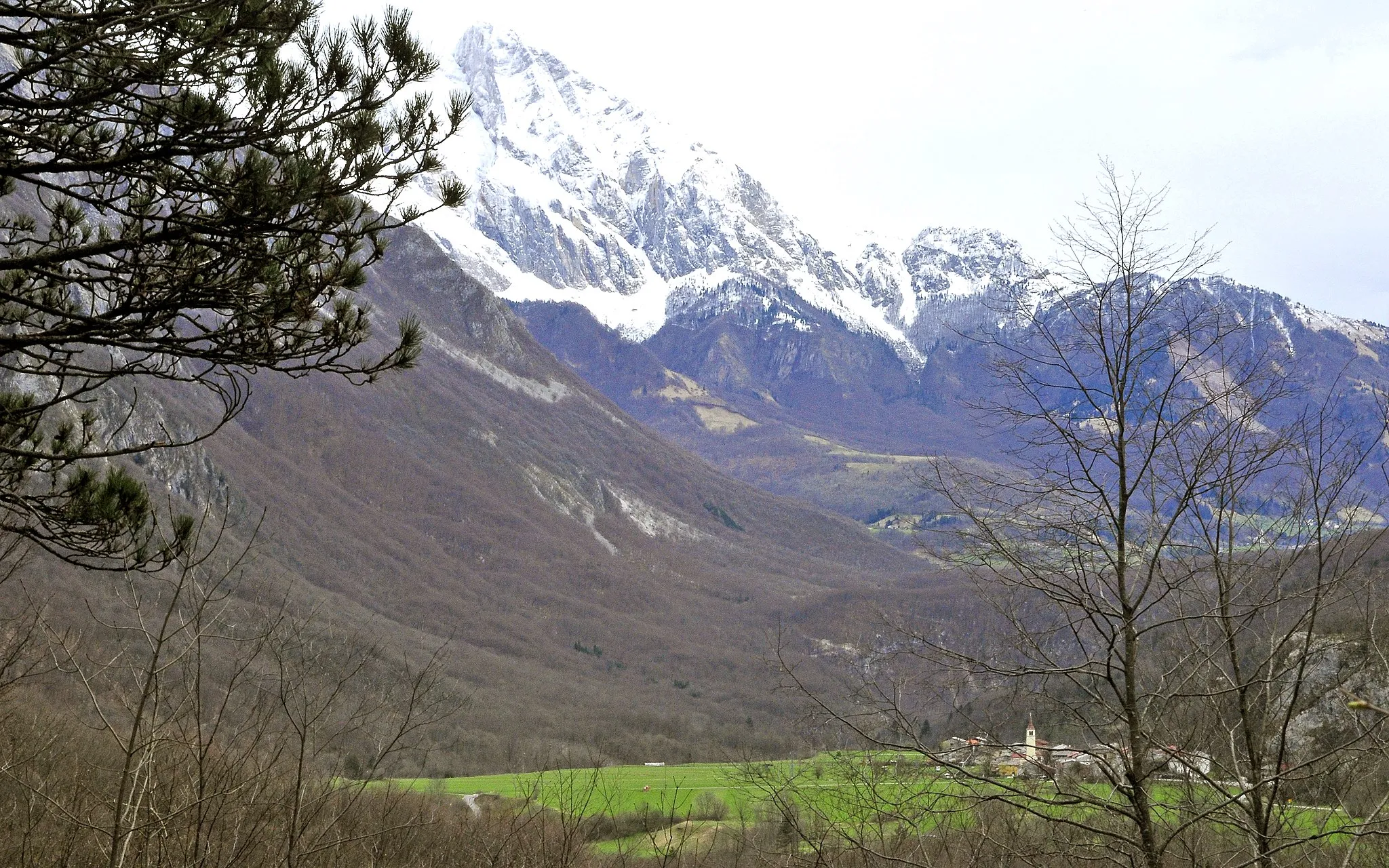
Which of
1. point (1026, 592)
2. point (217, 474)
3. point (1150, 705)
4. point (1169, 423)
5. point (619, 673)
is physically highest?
point (1169, 423)

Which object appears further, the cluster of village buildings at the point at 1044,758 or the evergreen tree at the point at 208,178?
the cluster of village buildings at the point at 1044,758

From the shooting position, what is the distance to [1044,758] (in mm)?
9383

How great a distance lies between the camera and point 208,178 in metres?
7.04

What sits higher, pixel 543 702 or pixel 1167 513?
pixel 1167 513

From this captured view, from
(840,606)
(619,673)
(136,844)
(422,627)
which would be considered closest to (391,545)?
(422,627)

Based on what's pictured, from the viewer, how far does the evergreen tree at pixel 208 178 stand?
269 inches

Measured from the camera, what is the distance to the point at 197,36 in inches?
271

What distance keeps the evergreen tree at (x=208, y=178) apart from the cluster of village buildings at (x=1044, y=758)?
18.7 feet

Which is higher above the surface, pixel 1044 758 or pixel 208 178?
pixel 208 178

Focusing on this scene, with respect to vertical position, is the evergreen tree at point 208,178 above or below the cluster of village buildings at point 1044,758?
above

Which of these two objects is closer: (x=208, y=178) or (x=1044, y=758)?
(x=208, y=178)

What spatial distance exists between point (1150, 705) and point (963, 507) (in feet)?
7.28

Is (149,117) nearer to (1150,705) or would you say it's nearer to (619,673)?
(1150,705)

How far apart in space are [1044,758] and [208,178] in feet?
26.9
